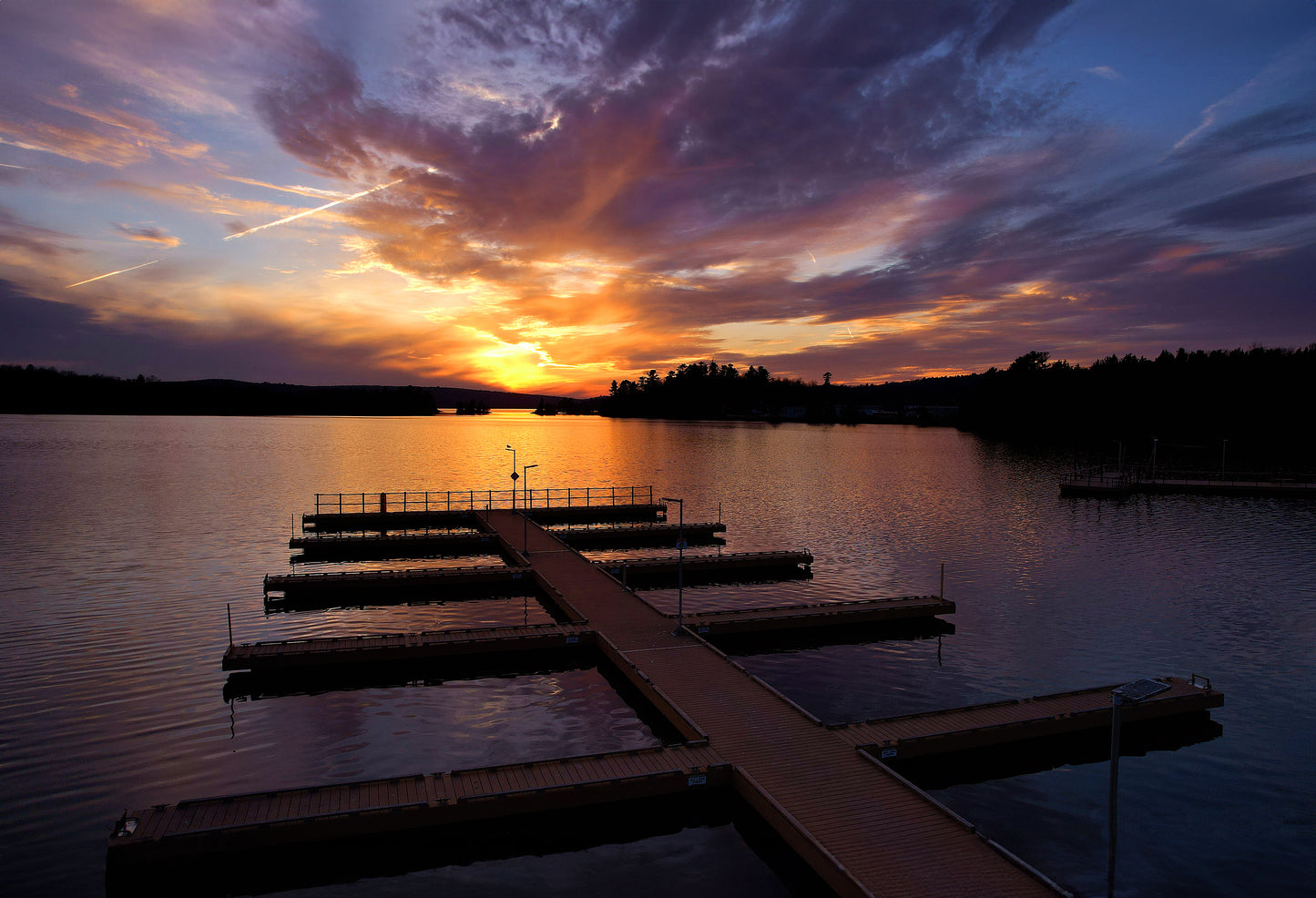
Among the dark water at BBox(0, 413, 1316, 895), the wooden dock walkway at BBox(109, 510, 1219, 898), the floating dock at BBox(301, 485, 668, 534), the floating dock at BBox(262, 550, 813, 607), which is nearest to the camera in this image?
the wooden dock walkway at BBox(109, 510, 1219, 898)

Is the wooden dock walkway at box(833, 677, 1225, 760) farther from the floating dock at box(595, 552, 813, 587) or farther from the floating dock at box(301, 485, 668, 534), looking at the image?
the floating dock at box(301, 485, 668, 534)

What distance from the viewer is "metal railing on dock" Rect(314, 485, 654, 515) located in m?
64.2

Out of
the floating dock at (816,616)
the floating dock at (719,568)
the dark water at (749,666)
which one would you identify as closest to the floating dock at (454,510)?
the dark water at (749,666)

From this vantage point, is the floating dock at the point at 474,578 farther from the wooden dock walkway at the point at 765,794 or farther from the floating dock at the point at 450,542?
the wooden dock walkway at the point at 765,794

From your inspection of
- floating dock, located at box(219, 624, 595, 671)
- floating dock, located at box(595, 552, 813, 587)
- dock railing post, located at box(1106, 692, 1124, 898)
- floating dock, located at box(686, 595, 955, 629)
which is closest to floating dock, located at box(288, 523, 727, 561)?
floating dock, located at box(595, 552, 813, 587)

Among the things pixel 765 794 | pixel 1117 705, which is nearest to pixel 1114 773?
pixel 1117 705

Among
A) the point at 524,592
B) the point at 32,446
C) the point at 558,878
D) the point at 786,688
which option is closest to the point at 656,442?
the point at 32,446

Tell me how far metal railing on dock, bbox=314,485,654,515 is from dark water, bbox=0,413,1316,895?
6.51 m

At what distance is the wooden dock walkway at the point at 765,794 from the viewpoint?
44.0 feet

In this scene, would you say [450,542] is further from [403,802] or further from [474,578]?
[403,802]

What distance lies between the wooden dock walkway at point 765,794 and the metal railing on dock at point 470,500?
4325cm

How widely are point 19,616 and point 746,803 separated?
33.5m

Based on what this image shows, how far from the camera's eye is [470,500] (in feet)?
215

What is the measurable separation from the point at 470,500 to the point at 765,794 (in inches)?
2124
